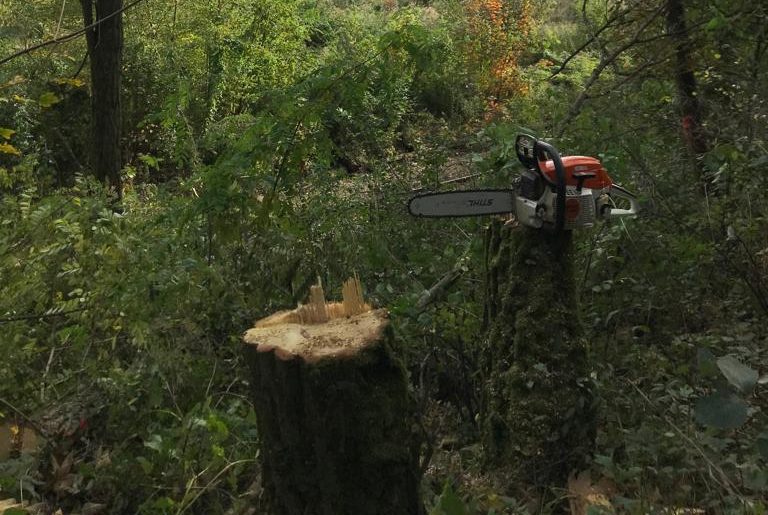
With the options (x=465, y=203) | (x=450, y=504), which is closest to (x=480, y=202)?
(x=465, y=203)

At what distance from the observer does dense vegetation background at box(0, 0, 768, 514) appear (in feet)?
9.07

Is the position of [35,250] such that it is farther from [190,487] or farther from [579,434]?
[579,434]

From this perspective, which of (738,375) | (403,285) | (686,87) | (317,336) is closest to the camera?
(738,375)

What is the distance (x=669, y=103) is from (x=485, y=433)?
3671 millimetres

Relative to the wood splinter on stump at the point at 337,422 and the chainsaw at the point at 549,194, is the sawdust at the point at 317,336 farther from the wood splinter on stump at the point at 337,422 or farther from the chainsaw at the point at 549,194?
the chainsaw at the point at 549,194

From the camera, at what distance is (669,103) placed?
5707 millimetres

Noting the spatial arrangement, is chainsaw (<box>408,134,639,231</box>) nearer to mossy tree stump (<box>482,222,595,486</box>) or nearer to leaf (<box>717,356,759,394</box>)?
mossy tree stump (<box>482,222,595,486</box>)

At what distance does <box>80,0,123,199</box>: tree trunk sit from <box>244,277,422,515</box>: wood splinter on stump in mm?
5278

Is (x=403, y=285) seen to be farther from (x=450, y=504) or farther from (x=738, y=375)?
(x=738, y=375)

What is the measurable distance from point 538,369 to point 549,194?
2.07ft

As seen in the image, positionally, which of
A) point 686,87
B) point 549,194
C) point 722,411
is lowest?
point 722,411

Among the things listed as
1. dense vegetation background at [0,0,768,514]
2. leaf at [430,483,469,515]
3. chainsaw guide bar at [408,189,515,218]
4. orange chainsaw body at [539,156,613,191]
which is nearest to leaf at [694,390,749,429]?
dense vegetation background at [0,0,768,514]

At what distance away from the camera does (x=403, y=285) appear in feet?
14.6

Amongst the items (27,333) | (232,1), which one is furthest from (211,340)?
(232,1)
